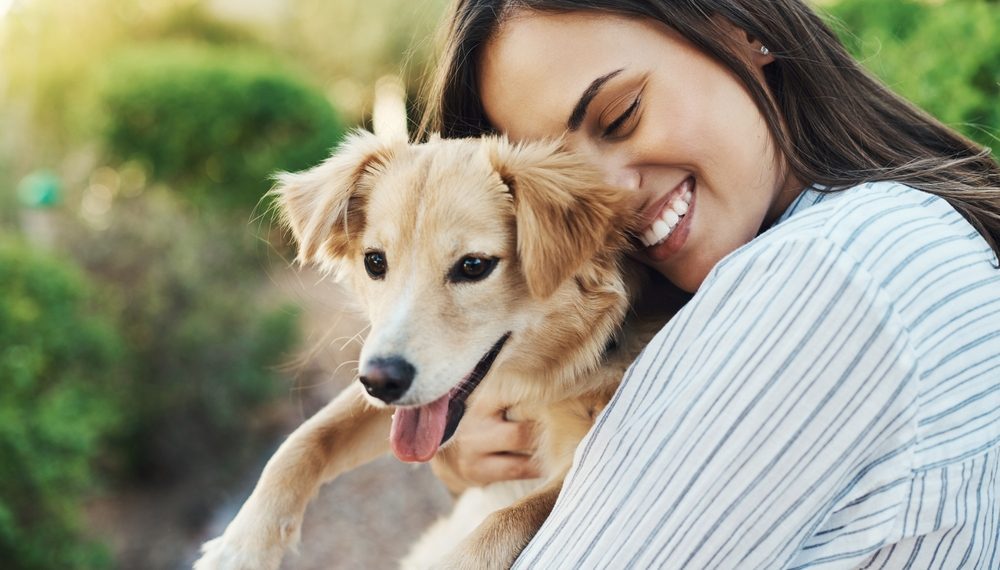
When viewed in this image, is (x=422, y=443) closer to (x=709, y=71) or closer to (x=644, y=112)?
(x=644, y=112)

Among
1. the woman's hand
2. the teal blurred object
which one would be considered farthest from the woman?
the teal blurred object

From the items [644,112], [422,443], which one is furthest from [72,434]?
[644,112]

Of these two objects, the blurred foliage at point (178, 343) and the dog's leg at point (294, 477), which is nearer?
the dog's leg at point (294, 477)

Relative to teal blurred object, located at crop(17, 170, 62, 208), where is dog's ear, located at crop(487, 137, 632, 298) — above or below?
above

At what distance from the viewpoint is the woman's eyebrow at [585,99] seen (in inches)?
73.2

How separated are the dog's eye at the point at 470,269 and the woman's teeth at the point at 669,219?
1.29 ft

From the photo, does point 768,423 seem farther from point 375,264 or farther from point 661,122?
point 375,264

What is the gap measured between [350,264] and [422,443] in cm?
61

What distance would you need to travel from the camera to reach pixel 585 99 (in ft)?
6.21

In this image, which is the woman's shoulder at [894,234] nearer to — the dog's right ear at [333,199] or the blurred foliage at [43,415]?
the dog's right ear at [333,199]

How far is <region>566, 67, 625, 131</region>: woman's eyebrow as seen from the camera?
6.10ft

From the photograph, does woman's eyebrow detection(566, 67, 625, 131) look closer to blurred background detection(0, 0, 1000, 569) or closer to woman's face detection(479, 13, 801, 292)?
woman's face detection(479, 13, 801, 292)

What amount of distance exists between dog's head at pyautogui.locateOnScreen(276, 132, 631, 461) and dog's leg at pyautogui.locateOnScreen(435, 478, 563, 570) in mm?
228

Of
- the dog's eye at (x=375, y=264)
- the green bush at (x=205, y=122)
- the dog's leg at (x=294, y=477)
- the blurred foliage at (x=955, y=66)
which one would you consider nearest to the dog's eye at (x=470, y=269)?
the dog's eye at (x=375, y=264)
